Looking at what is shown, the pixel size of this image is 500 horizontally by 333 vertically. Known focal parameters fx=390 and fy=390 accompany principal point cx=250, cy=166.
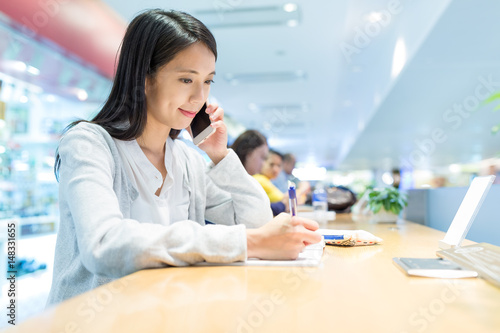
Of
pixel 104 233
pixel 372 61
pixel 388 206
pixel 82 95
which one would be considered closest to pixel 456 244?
pixel 104 233

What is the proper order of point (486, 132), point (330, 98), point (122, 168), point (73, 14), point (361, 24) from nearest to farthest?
point (122, 168)
point (73, 14)
point (361, 24)
point (486, 132)
point (330, 98)

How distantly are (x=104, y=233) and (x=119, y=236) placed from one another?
0.04m

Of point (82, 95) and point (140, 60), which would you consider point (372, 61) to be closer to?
point (82, 95)

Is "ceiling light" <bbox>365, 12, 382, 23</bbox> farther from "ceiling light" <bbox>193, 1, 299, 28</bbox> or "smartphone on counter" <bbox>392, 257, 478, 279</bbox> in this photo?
"smartphone on counter" <bbox>392, 257, 478, 279</bbox>

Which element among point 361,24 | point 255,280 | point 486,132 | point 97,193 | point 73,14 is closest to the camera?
point 255,280

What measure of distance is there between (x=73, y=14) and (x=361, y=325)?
3.73 meters

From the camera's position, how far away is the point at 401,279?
69 centimetres

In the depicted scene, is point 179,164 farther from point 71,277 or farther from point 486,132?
point 486,132

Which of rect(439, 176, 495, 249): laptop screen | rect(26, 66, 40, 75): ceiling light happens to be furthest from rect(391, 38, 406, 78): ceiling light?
rect(26, 66, 40, 75): ceiling light

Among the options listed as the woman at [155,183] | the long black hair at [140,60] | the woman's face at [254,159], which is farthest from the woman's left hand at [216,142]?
the woman's face at [254,159]

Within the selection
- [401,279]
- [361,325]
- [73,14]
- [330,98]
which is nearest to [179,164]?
[401,279]

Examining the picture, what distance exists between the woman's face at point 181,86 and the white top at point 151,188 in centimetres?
12

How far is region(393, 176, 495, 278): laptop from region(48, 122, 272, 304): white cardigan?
0.33 meters

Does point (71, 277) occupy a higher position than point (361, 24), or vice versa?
point (361, 24)
